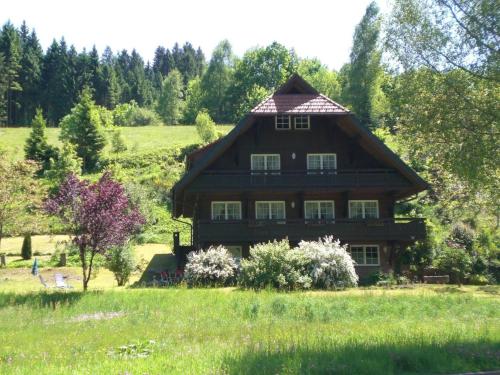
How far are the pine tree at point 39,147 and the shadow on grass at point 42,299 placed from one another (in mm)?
47893

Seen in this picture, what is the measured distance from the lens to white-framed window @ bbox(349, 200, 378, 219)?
3300cm

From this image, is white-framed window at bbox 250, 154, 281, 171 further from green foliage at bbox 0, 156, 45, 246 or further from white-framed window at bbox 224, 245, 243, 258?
green foliage at bbox 0, 156, 45, 246

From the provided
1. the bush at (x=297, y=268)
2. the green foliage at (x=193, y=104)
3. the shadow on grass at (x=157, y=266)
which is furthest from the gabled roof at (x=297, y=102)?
the green foliage at (x=193, y=104)

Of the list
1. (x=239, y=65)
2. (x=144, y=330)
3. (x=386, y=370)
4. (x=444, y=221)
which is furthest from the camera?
(x=239, y=65)

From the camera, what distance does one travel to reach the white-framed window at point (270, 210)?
32688 mm

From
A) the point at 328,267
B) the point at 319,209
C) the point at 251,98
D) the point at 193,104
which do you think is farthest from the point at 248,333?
the point at 193,104

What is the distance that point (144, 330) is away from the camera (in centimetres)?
1374

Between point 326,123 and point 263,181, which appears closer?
point 263,181

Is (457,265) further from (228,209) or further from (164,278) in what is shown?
(164,278)

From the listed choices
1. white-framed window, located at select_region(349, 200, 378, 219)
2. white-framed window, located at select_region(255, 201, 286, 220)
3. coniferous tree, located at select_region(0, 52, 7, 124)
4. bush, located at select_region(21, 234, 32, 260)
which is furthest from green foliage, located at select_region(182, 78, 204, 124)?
white-framed window, located at select_region(349, 200, 378, 219)

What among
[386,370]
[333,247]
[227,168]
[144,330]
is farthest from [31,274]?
[386,370]

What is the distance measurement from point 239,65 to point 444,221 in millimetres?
67541

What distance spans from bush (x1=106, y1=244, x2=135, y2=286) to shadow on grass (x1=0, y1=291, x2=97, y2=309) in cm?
517

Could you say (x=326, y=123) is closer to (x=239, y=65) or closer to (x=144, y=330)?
(x=144, y=330)
